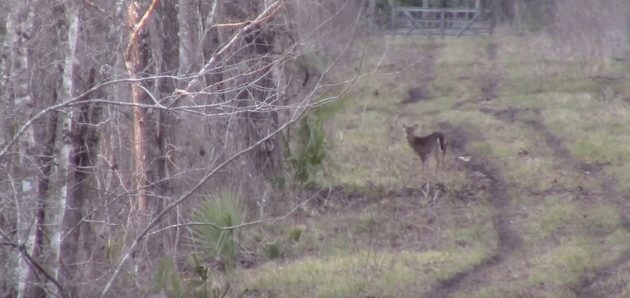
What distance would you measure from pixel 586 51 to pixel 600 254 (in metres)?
16.5

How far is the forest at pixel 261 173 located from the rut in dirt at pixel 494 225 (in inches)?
1.5

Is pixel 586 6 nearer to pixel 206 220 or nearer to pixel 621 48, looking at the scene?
pixel 621 48

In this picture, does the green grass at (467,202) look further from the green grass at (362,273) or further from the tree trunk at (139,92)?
the tree trunk at (139,92)

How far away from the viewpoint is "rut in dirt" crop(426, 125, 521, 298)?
11445 mm

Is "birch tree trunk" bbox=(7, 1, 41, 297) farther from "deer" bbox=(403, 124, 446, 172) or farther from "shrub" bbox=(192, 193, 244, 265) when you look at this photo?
"deer" bbox=(403, 124, 446, 172)

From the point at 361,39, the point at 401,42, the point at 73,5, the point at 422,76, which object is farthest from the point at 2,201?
the point at 401,42

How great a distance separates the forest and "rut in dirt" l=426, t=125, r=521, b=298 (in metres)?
0.04

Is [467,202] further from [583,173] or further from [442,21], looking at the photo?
[442,21]

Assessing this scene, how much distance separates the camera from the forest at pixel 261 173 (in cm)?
922

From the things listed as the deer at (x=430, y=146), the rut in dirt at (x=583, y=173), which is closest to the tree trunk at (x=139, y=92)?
the rut in dirt at (x=583, y=173)

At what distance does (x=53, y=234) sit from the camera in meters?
9.20

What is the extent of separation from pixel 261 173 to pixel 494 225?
321 centimetres

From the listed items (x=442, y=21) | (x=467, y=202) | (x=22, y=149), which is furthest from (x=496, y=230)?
(x=442, y=21)

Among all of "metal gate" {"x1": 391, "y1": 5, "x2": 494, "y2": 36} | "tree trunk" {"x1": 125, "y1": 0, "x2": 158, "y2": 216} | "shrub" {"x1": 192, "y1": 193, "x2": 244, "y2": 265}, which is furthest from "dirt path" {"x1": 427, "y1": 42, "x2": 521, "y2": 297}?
"metal gate" {"x1": 391, "y1": 5, "x2": 494, "y2": 36}
